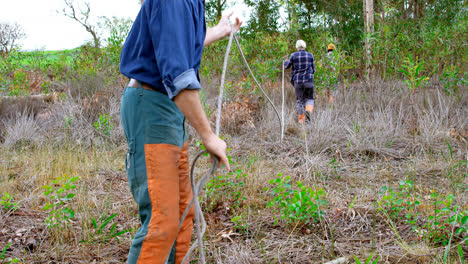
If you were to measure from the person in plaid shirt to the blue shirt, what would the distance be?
217 inches

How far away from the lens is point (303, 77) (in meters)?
6.89

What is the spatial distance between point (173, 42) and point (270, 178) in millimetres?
2373

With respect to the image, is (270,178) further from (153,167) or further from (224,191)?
(153,167)

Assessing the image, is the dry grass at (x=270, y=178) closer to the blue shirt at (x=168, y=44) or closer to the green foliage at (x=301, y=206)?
the green foliage at (x=301, y=206)

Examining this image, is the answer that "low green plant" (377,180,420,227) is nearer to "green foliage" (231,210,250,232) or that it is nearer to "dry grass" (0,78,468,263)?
"dry grass" (0,78,468,263)

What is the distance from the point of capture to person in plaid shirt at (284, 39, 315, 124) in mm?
6812

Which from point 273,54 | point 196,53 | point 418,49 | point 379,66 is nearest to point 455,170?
point 196,53

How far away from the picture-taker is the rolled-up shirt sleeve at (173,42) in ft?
4.34

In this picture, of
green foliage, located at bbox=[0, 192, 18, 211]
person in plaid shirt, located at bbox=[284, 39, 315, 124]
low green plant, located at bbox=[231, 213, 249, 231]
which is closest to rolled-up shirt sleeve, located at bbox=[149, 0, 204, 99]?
low green plant, located at bbox=[231, 213, 249, 231]

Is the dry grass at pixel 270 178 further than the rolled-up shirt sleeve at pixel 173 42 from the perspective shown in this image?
Yes

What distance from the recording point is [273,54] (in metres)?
7.61

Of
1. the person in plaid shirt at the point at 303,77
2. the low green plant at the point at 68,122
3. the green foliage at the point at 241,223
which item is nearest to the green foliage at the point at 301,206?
the green foliage at the point at 241,223

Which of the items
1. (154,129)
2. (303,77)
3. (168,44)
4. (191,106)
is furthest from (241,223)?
(303,77)

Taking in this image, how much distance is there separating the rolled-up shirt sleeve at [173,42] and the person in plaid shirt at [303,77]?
5583 millimetres
